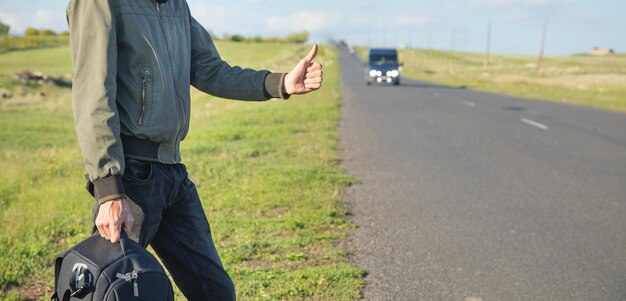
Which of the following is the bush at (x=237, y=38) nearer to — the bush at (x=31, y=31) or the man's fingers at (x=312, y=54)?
the bush at (x=31, y=31)

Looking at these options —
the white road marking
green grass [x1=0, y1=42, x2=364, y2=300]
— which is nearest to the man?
green grass [x1=0, y1=42, x2=364, y2=300]

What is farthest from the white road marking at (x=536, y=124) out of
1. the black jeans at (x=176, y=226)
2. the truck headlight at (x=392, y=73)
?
the truck headlight at (x=392, y=73)

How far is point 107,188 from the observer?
2209 millimetres

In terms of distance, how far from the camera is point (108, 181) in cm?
221

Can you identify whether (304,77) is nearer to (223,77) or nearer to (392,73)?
(223,77)

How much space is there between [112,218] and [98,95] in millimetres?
425

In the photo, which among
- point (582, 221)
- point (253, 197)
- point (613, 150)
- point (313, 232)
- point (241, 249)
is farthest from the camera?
point (613, 150)

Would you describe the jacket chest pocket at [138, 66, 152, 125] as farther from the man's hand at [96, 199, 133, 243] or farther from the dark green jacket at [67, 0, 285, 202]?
the man's hand at [96, 199, 133, 243]

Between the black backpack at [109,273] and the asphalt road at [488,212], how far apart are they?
201 centimetres

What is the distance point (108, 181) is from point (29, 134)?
46.1 ft

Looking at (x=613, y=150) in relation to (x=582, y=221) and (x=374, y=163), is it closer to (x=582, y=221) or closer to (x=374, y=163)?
(x=374, y=163)

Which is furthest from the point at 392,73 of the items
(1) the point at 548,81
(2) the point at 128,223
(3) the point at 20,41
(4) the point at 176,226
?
(3) the point at 20,41

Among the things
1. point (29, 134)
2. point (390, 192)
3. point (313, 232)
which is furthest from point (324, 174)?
point (29, 134)

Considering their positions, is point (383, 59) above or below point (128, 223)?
below
